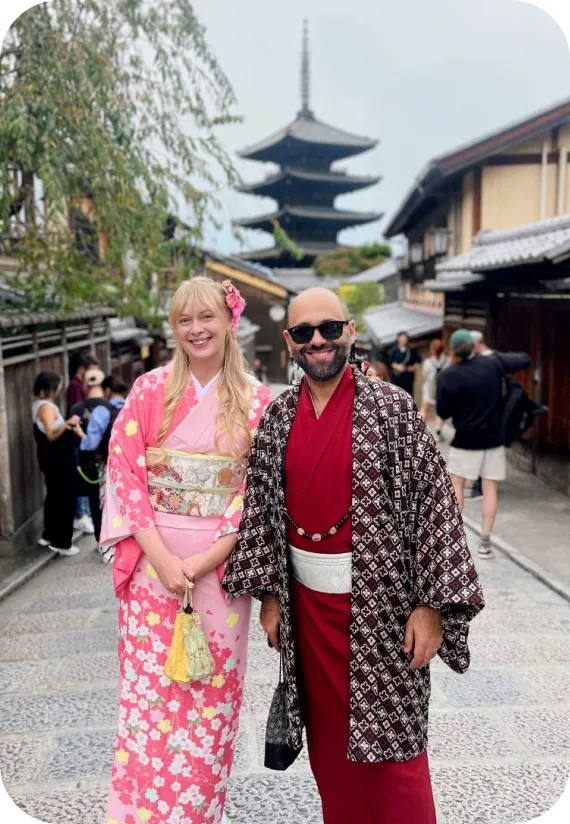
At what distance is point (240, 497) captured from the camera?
2.47 metres

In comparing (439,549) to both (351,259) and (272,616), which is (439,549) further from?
(351,259)

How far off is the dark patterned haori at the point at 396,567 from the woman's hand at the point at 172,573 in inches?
23.0

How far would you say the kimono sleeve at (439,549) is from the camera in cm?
210

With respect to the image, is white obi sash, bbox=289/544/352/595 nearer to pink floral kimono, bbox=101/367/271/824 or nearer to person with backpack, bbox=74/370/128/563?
pink floral kimono, bbox=101/367/271/824

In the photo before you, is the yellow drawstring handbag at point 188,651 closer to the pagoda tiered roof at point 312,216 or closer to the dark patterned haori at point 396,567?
the dark patterned haori at point 396,567

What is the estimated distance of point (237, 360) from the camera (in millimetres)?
2619

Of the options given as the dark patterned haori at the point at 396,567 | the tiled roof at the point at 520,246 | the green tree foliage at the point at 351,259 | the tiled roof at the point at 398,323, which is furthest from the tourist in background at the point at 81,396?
the green tree foliage at the point at 351,259

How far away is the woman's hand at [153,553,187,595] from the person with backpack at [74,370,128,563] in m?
→ 3.68

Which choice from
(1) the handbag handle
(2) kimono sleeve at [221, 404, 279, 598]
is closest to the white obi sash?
(2) kimono sleeve at [221, 404, 279, 598]

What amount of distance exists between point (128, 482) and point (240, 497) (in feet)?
1.25

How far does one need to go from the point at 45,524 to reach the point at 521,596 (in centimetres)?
406

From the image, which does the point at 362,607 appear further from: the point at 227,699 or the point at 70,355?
the point at 70,355

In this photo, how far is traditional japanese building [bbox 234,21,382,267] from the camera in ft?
134

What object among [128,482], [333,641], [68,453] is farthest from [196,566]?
[68,453]
